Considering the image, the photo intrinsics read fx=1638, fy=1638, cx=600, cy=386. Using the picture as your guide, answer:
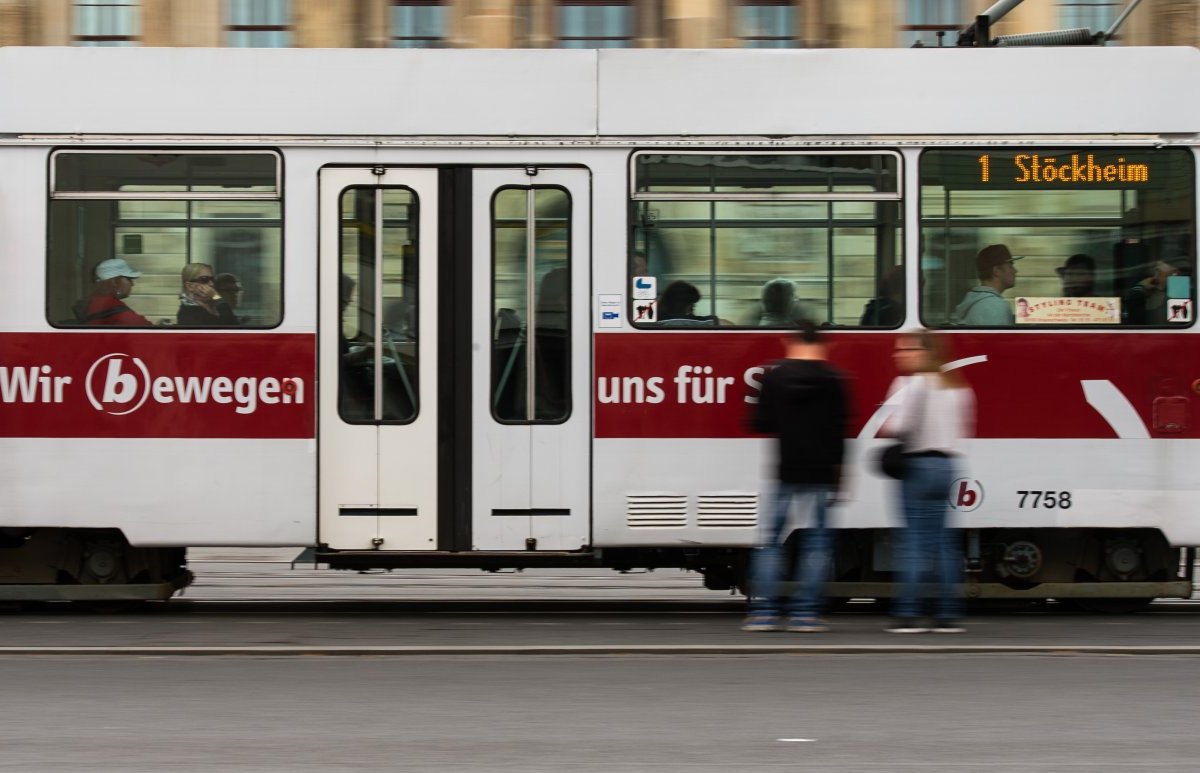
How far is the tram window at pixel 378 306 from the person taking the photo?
31.9ft

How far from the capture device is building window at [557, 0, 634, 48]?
25.5 meters

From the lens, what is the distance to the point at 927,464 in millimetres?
8977

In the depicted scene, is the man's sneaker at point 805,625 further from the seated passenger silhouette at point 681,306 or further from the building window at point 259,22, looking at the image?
the building window at point 259,22

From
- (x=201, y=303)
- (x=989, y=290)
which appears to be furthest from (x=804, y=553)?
(x=201, y=303)

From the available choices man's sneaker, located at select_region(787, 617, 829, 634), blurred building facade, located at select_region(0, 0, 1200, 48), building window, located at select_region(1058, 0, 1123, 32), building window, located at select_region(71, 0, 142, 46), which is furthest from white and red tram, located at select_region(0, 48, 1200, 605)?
building window, located at select_region(71, 0, 142, 46)

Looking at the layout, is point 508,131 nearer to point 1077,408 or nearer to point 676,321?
point 676,321

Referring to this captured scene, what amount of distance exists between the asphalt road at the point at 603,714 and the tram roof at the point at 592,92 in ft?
10.9

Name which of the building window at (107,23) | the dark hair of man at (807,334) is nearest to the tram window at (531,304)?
the dark hair of man at (807,334)

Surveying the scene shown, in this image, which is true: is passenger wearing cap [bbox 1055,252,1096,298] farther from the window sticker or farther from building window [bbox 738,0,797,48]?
building window [bbox 738,0,797,48]

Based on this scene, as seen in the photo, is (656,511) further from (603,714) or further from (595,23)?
(595,23)

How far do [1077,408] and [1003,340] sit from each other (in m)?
0.60

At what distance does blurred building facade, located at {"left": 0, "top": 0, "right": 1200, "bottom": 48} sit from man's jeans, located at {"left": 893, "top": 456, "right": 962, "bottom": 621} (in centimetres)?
1717

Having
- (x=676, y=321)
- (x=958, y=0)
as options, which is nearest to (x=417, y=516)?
(x=676, y=321)

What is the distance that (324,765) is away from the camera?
5.79m
